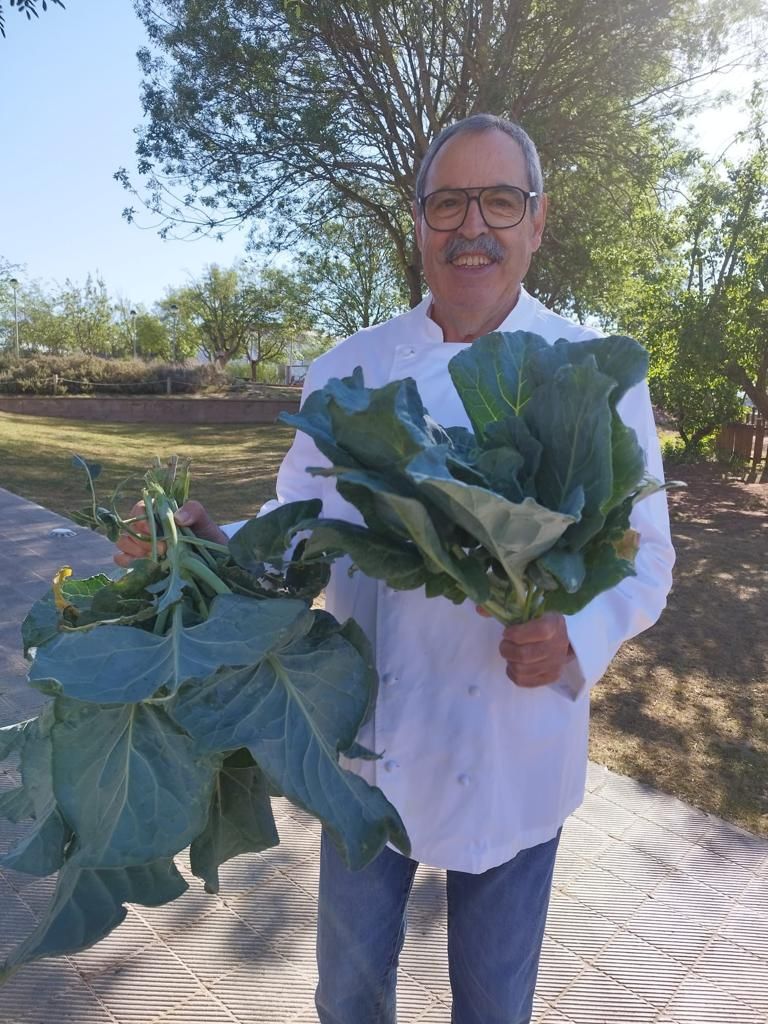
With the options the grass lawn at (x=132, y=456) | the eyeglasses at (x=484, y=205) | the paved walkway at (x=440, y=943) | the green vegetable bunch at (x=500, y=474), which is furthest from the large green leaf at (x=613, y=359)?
the grass lawn at (x=132, y=456)

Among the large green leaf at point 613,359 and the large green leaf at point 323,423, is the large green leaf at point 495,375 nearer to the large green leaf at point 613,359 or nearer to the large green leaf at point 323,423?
the large green leaf at point 613,359

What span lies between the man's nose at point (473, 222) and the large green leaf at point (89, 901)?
1.32 m

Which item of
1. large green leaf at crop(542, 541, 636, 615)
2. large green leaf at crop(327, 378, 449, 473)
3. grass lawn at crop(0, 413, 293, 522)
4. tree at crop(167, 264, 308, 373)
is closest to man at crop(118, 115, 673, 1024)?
large green leaf at crop(542, 541, 636, 615)

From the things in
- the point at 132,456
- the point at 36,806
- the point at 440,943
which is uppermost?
the point at 36,806

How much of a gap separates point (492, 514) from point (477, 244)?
89 centimetres

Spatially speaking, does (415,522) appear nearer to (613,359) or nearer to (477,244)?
(613,359)

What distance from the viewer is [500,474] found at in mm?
1094

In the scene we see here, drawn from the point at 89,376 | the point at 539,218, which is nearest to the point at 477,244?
the point at 539,218

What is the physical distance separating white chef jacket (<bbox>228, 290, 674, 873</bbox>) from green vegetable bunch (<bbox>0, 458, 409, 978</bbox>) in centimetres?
26

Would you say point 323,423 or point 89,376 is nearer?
point 323,423

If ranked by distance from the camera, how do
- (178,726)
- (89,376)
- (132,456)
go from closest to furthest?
(178,726), (132,456), (89,376)

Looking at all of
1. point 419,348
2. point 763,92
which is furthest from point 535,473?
point 763,92

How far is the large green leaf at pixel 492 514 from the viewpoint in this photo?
98 centimetres

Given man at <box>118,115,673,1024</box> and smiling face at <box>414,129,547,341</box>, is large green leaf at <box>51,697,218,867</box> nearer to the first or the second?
man at <box>118,115,673,1024</box>
